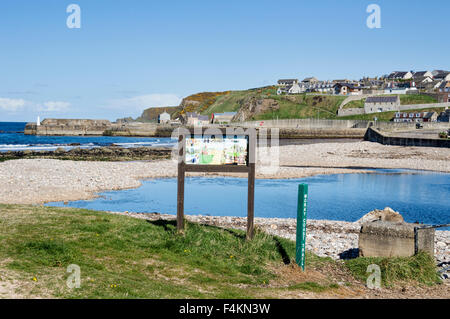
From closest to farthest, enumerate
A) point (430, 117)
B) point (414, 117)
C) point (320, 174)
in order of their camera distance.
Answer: point (320, 174) < point (430, 117) < point (414, 117)

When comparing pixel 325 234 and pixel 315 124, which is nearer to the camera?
pixel 325 234

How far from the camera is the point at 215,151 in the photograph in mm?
13609

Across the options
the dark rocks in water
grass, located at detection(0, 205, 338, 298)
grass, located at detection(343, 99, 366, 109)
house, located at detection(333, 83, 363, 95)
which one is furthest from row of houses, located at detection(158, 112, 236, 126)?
grass, located at detection(0, 205, 338, 298)

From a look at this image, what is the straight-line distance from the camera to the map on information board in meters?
13.5

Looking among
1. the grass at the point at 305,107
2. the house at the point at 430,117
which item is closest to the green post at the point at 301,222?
the house at the point at 430,117

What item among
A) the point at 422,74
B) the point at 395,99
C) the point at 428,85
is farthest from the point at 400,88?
the point at 395,99

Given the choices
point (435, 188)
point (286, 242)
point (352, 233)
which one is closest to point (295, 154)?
point (435, 188)

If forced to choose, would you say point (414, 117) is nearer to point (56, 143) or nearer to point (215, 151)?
point (56, 143)

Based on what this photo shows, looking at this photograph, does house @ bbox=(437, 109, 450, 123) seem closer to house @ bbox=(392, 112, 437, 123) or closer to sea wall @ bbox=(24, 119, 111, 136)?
house @ bbox=(392, 112, 437, 123)

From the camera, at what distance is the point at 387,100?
468ft

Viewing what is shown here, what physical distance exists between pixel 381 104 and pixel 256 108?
50585 mm

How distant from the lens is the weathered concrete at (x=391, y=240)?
40.0 ft

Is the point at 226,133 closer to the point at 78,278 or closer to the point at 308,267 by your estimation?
the point at 308,267

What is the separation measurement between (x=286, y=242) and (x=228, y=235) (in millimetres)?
1851
